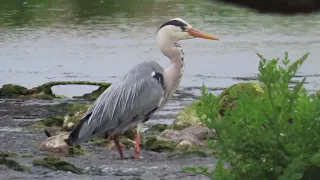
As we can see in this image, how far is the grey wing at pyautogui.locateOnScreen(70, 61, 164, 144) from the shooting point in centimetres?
1039

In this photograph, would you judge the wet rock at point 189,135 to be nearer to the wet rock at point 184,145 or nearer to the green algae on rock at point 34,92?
the wet rock at point 184,145

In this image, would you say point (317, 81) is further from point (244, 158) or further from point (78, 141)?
point (244, 158)

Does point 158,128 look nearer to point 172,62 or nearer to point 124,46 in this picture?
point 172,62

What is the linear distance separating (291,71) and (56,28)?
3335 cm

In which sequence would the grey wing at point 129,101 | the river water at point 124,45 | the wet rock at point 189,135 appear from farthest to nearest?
the river water at point 124,45 < the wet rock at point 189,135 < the grey wing at point 129,101

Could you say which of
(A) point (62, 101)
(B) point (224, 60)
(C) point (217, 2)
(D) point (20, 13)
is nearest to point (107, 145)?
(A) point (62, 101)

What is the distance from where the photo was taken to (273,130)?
517 cm

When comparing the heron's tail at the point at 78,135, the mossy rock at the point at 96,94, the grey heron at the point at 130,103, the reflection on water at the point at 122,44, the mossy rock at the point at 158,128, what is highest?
the grey heron at the point at 130,103

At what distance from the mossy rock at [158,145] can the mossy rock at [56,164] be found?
168 cm

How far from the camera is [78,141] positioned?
10.2 meters

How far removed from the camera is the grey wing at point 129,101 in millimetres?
10391

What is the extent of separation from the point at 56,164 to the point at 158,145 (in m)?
1.92

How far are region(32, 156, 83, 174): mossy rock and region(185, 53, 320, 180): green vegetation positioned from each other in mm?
4501

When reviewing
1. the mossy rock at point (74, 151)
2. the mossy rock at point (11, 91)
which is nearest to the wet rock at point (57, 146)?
the mossy rock at point (74, 151)
